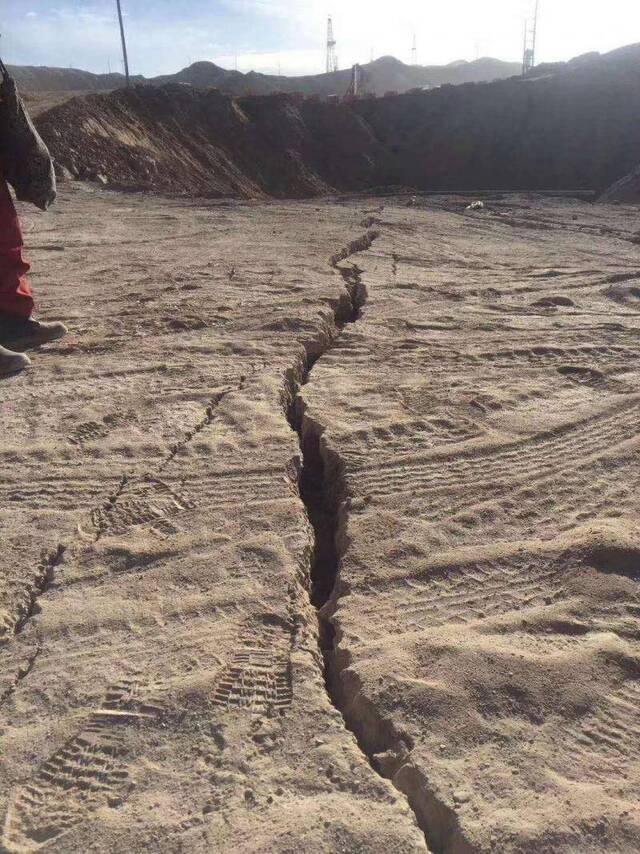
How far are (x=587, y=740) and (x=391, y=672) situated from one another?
47 cm

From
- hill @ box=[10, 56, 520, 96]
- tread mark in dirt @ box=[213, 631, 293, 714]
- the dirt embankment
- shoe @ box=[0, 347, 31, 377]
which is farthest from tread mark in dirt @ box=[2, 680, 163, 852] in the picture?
hill @ box=[10, 56, 520, 96]

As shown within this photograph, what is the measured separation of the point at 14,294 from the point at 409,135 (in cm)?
1844

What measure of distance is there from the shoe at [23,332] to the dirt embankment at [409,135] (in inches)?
453

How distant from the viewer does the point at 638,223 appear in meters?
8.98

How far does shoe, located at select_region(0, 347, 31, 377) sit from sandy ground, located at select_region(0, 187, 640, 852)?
96 millimetres

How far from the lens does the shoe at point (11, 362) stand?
Result: 3.33m

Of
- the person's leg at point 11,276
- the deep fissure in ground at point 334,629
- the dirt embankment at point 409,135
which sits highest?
the dirt embankment at point 409,135

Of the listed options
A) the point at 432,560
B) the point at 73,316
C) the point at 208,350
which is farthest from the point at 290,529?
the point at 73,316

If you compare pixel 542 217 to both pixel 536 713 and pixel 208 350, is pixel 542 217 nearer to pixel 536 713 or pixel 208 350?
pixel 208 350

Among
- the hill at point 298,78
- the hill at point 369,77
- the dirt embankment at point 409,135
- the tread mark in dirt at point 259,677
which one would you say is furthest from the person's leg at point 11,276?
the hill at point 298,78

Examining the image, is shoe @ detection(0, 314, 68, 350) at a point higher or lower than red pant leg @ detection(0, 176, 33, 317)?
lower

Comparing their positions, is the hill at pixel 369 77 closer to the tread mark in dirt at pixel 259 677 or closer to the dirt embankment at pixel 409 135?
the dirt embankment at pixel 409 135

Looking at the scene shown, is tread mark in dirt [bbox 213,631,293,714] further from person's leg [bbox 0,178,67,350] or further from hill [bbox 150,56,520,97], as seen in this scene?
hill [bbox 150,56,520,97]

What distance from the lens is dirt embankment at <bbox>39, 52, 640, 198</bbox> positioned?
51.6 ft
